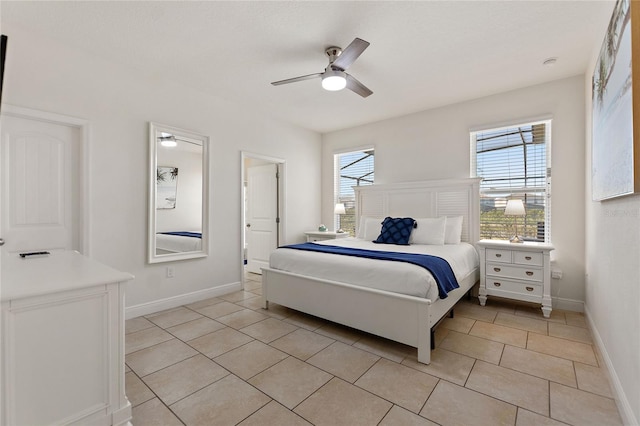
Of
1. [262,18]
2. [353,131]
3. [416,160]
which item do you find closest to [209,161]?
[262,18]

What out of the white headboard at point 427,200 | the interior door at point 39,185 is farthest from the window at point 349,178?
the interior door at point 39,185

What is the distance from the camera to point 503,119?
3840 millimetres

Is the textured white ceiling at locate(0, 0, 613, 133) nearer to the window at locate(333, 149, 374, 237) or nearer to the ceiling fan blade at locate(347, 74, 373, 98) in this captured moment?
the ceiling fan blade at locate(347, 74, 373, 98)

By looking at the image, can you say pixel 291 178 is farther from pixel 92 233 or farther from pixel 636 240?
pixel 636 240

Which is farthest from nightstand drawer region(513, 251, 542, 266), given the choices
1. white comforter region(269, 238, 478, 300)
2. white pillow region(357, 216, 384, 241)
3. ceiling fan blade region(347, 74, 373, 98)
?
ceiling fan blade region(347, 74, 373, 98)

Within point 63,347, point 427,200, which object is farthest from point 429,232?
point 63,347

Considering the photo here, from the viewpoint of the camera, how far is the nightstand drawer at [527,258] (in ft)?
10.6

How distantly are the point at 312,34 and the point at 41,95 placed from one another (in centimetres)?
252

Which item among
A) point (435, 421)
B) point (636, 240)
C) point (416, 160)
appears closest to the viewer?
point (636, 240)

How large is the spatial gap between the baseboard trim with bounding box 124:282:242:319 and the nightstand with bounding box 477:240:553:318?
131 inches

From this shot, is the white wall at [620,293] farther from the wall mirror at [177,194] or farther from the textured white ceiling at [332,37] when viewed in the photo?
the wall mirror at [177,194]

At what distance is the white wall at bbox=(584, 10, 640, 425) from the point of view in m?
1.50

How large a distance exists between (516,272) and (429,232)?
1.05m

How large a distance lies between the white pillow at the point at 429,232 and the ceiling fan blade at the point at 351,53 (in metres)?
2.31
